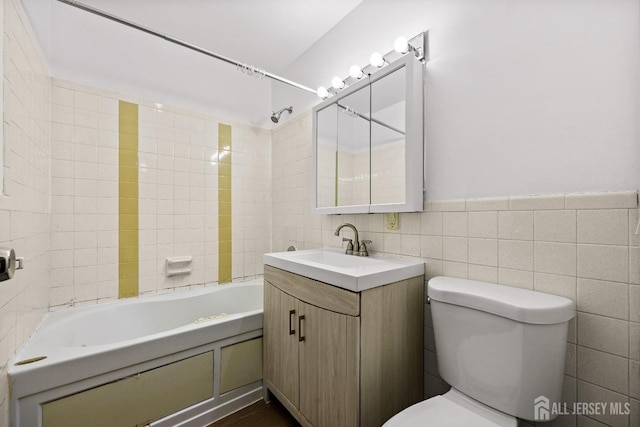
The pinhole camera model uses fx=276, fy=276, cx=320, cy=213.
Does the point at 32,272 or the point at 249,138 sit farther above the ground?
the point at 249,138

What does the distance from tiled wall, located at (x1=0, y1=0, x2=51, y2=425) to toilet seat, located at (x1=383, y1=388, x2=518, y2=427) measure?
57.8 inches

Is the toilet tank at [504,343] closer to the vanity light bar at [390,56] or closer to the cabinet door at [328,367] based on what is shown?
the cabinet door at [328,367]

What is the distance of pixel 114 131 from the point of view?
1.98 m

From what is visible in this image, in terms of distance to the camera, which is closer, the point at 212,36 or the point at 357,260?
the point at 357,260

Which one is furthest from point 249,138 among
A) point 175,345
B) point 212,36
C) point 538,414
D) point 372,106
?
point 538,414

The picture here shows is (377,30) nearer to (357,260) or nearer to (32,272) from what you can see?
(357,260)

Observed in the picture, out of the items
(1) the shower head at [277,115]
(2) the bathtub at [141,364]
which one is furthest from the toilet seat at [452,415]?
(1) the shower head at [277,115]

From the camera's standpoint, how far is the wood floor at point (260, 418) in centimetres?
154

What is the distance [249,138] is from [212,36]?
32.9 inches

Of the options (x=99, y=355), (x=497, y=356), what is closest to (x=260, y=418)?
(x=99, y=355)

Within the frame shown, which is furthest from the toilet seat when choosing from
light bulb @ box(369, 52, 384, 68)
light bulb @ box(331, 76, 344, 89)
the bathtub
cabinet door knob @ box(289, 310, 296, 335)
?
light bulb @ box(331, 76, 344, 89)

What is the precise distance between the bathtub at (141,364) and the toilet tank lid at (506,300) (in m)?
1.16

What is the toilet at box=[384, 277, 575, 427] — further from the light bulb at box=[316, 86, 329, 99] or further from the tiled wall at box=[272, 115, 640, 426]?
the light bulb at box=[316, 86, 329, 99]

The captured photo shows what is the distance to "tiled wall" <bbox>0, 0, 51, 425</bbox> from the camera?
108 centimetres
